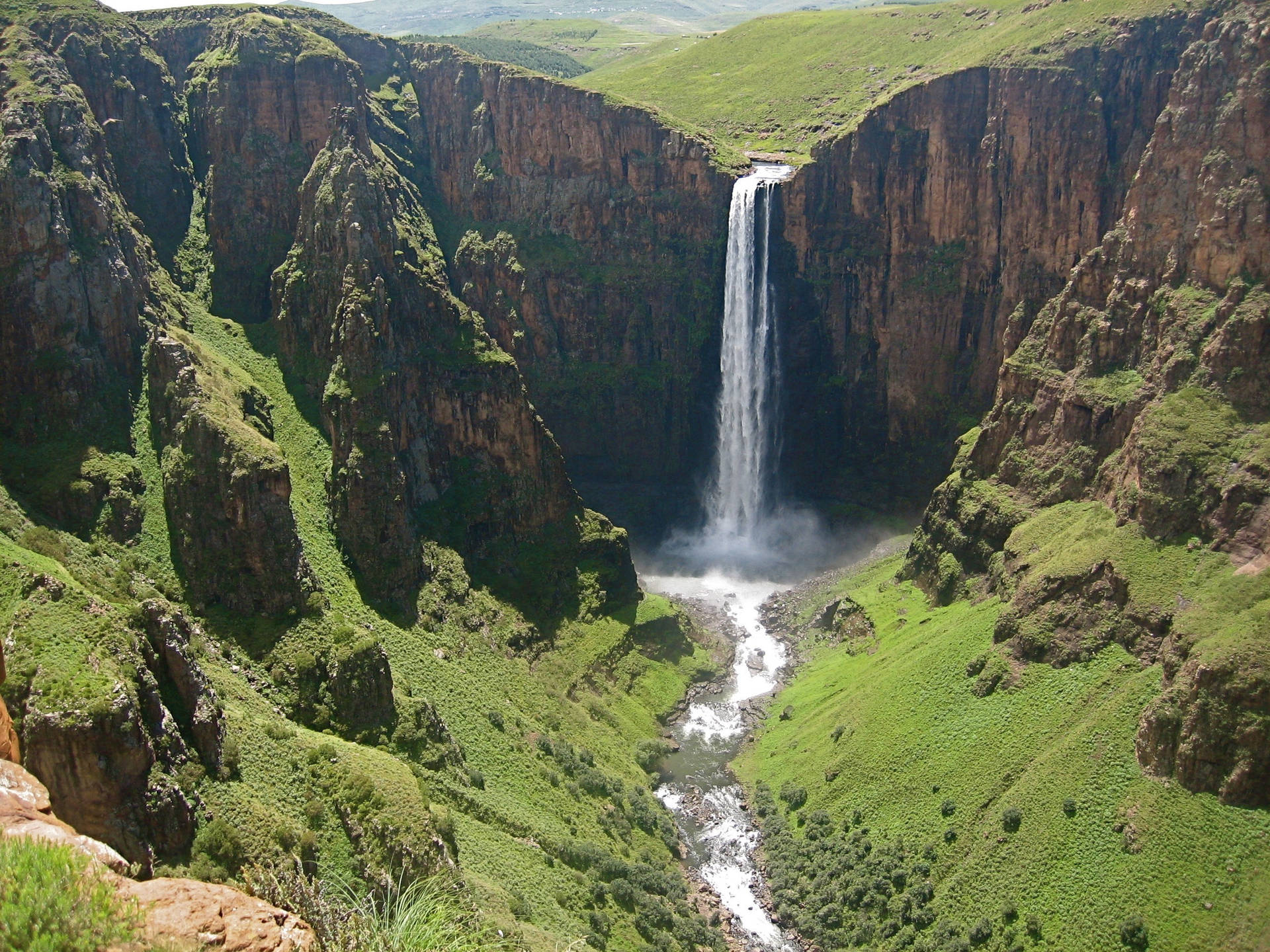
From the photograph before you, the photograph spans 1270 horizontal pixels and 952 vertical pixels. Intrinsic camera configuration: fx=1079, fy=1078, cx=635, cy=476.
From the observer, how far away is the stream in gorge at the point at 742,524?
6850 cm

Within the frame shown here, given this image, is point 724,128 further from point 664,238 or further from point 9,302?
point 9,302

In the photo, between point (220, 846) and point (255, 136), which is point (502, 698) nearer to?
point (220, 846)

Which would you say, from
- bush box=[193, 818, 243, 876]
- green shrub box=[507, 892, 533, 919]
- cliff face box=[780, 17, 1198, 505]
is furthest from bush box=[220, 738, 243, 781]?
cliff face box=[780, 17, 1198, 505]

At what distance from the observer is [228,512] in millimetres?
52906

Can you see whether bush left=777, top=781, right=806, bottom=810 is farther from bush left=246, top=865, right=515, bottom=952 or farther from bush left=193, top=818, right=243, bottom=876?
bush left=193, top=818, right=243, bottom=876

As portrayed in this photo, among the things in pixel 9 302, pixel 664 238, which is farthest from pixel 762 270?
pixel 9 302

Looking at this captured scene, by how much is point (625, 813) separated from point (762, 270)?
51311 mm

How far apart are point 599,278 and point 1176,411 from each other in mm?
55283

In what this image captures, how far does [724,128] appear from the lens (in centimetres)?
10775

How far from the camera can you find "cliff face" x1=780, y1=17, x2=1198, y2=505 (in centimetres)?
7519

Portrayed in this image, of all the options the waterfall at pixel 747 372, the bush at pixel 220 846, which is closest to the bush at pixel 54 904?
the bush at pixel 220 846

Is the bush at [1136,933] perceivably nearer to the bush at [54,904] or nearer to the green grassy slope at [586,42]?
the bush at [54,904]

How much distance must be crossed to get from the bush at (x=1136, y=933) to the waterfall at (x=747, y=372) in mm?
51935

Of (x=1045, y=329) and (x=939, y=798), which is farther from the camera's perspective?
(x=1045, y=329)
